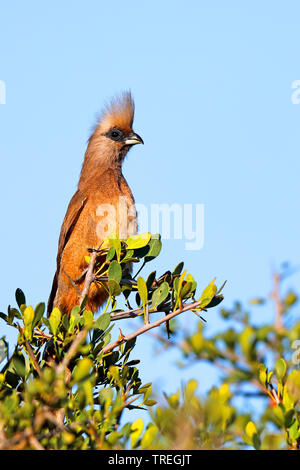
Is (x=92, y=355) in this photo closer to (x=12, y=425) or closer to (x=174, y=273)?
(x=174, y=273)

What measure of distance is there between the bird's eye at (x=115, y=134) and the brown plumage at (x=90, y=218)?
131 millimetres

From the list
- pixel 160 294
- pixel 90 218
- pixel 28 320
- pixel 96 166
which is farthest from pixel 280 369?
pixel 96 166

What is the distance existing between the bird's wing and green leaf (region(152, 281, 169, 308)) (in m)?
2.58

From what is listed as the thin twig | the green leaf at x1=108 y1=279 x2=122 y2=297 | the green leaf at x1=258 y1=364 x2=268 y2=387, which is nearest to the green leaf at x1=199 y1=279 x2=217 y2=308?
the thin twig

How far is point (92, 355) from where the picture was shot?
12.9 ft

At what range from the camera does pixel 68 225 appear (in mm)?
6512

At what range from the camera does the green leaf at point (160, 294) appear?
159 inches

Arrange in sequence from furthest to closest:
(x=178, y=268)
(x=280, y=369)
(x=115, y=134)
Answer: (x=115, y=134), (x=178, y=268), (x=280, y=369)

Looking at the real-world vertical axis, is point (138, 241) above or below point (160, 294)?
above

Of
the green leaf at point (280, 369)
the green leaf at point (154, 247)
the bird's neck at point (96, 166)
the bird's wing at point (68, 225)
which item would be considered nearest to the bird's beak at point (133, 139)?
the bird's neck at point (96, 166)

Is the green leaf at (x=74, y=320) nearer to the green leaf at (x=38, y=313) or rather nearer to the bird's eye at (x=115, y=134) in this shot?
the green leaf at (x=38, y=313)

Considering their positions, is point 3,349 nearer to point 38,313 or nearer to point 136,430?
point 38,313

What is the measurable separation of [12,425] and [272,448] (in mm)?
1077

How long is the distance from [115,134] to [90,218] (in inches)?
64.8
